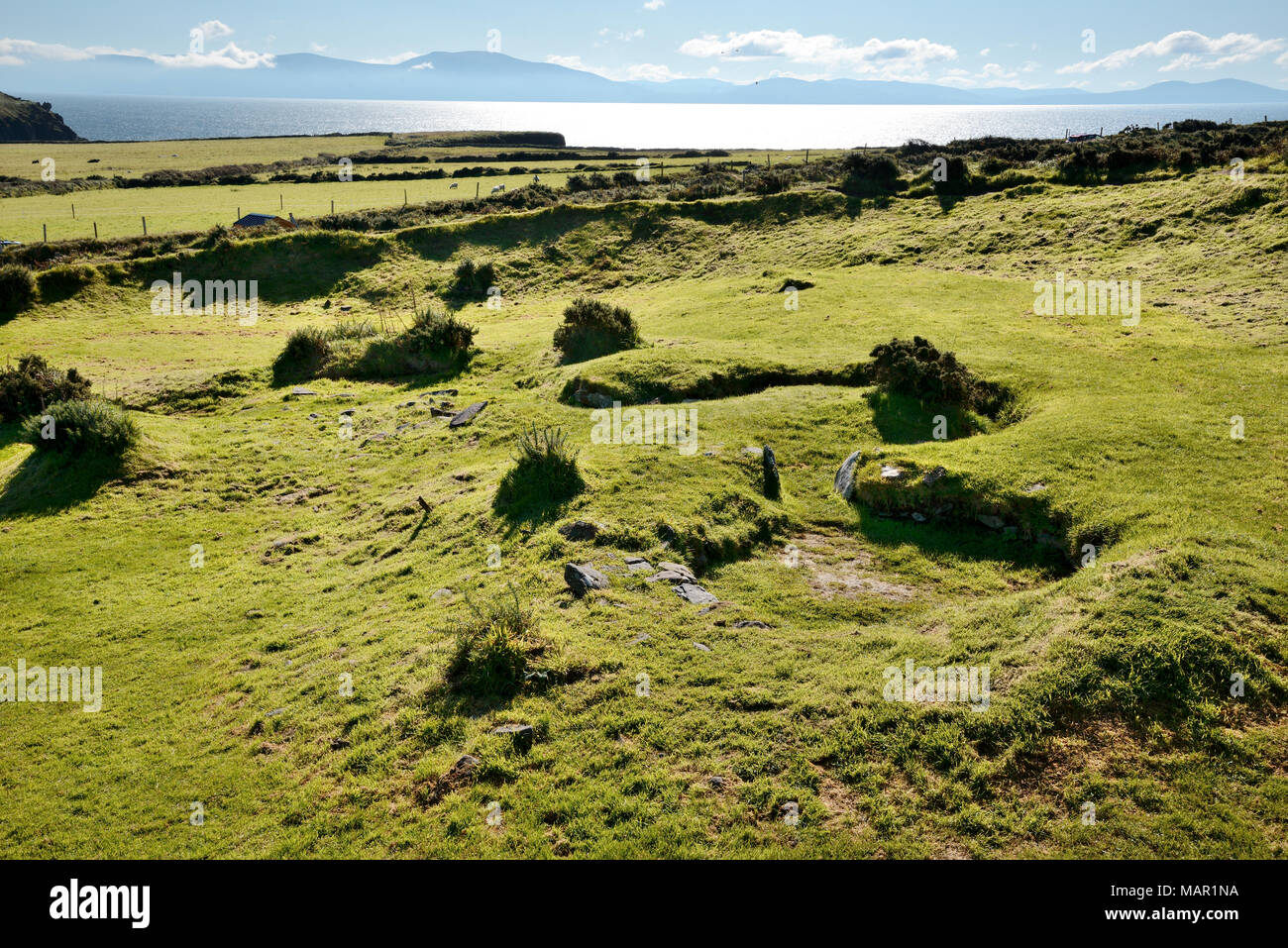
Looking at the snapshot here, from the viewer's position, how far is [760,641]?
1205 cm

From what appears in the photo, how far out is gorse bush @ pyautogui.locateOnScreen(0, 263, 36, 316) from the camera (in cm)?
3941

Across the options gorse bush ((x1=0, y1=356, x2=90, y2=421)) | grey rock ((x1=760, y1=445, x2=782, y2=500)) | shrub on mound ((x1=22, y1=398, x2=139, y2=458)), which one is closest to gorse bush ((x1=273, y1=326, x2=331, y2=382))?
gorse bush ((x1=0, y1=356, x2=90, y2=421))

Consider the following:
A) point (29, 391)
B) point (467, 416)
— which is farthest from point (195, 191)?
point (467, 416)

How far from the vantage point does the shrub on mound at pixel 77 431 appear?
21.4 meters

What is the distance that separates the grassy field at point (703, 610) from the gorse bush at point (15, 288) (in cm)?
1229

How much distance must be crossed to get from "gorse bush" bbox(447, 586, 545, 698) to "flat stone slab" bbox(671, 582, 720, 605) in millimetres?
3000

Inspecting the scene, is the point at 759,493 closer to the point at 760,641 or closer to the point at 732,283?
the point at 760,641

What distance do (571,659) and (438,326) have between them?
2508 cm

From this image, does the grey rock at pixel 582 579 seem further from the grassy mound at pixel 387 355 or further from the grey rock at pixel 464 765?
the grassy mound at pixel 387 355

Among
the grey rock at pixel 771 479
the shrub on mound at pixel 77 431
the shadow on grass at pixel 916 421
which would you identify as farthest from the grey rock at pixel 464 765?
the shrub on mound at pixel 77 431

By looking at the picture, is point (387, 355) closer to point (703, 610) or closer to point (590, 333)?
point (590, 333)

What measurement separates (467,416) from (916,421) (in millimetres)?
15015

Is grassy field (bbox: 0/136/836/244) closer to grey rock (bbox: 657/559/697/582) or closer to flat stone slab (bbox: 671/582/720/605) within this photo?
grey rock (bbox: 657/559/697/582)

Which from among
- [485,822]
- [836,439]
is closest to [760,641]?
[485,822]
